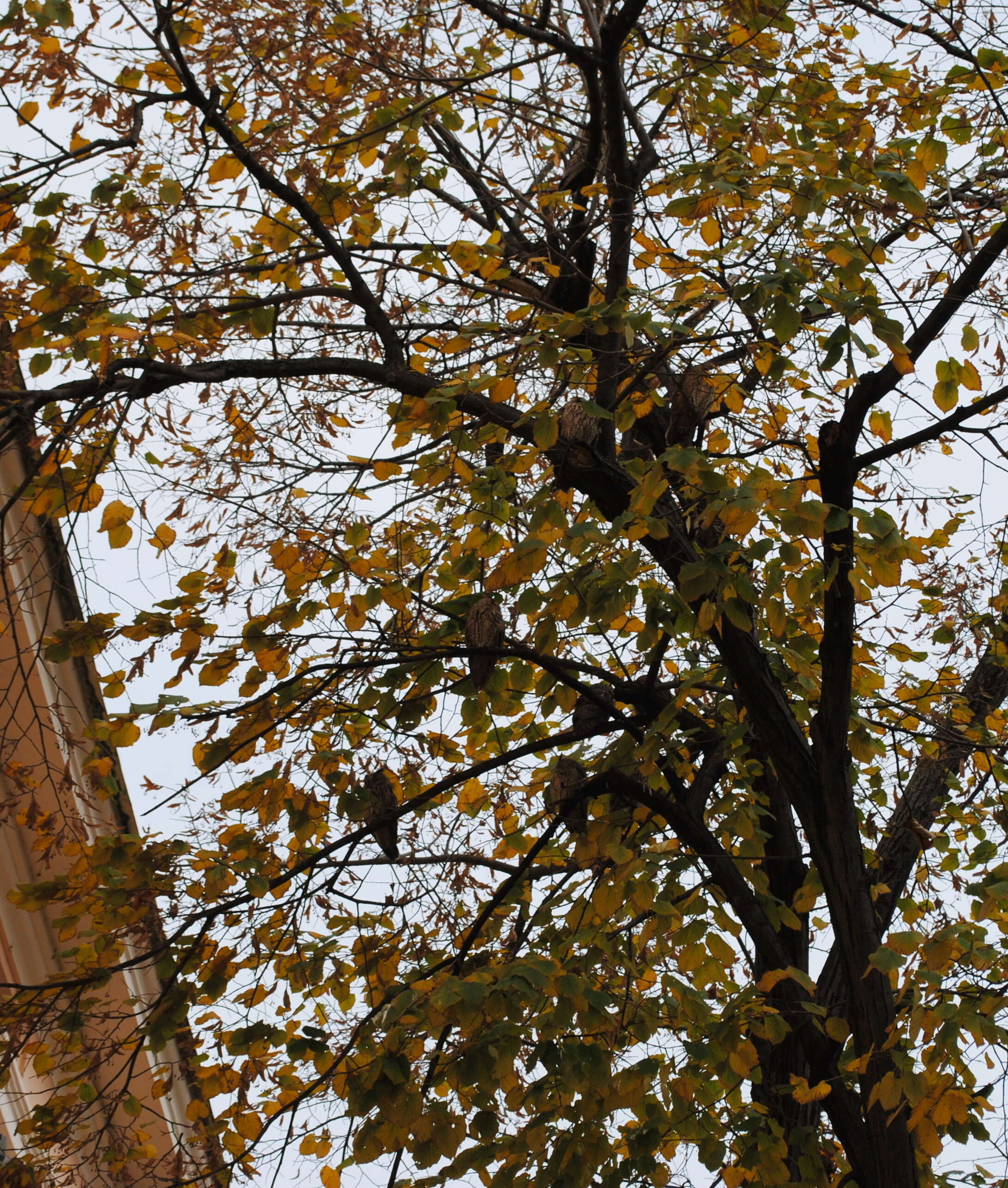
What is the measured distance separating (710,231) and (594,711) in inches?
57.0

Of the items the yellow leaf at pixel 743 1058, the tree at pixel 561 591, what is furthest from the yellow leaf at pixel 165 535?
the yellow leaf at pixel 743 1058

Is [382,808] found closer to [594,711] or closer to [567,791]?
[567,791]

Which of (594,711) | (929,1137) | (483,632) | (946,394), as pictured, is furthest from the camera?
(594,711)

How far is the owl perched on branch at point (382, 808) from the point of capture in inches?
127

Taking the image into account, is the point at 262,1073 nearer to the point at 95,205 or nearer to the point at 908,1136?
the point at 908,1136

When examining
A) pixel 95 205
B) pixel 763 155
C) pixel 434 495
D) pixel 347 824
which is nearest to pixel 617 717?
pixel 347 824

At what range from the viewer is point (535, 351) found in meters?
2.91

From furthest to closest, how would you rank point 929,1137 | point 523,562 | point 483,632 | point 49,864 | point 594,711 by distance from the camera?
1. point 49,864
2. point 594,711
3. point 483,632
4. point 523,562
5. point 929,1137

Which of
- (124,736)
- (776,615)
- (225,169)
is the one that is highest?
(225,169)

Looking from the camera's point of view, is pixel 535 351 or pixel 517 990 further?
pixel 535 351

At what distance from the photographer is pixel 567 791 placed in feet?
10.8

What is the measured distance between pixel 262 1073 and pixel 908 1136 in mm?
1855

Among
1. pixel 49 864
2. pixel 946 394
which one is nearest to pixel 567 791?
pixel 946 394

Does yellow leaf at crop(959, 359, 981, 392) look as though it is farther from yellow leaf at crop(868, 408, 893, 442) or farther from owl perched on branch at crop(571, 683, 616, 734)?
owl perched on branch at crop(571, 683, 616, 734)
